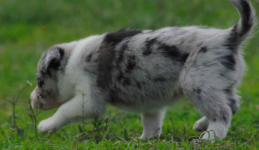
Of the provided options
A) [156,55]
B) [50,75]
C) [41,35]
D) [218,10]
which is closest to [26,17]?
[41,35]

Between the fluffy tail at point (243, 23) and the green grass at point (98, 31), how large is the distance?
1.30m

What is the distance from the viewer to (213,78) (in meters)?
4.20

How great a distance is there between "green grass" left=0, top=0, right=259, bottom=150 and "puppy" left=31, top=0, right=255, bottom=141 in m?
0.46

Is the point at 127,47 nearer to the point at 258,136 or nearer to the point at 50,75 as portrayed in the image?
the point at 50,75

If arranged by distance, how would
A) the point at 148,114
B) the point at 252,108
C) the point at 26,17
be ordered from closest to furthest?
the point at 148,114 → the point at 252,108 → the point at 26,17

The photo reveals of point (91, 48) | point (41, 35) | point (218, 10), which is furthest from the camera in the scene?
point (41, 35)

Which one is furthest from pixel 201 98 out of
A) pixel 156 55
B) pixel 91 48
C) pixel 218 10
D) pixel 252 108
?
pixel 218 10

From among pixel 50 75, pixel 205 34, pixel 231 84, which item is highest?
pixel 205 34

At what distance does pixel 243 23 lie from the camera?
4363mm

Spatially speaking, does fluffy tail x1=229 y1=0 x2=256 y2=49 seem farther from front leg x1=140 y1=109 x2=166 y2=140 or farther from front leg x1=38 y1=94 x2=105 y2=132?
front leg x1=38 y1=94 x2=105 y2=132

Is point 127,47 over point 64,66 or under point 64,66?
over

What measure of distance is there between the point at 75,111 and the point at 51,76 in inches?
27.6

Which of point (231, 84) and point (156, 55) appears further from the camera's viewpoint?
point (156, 55)

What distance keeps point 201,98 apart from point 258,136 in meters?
1.08
